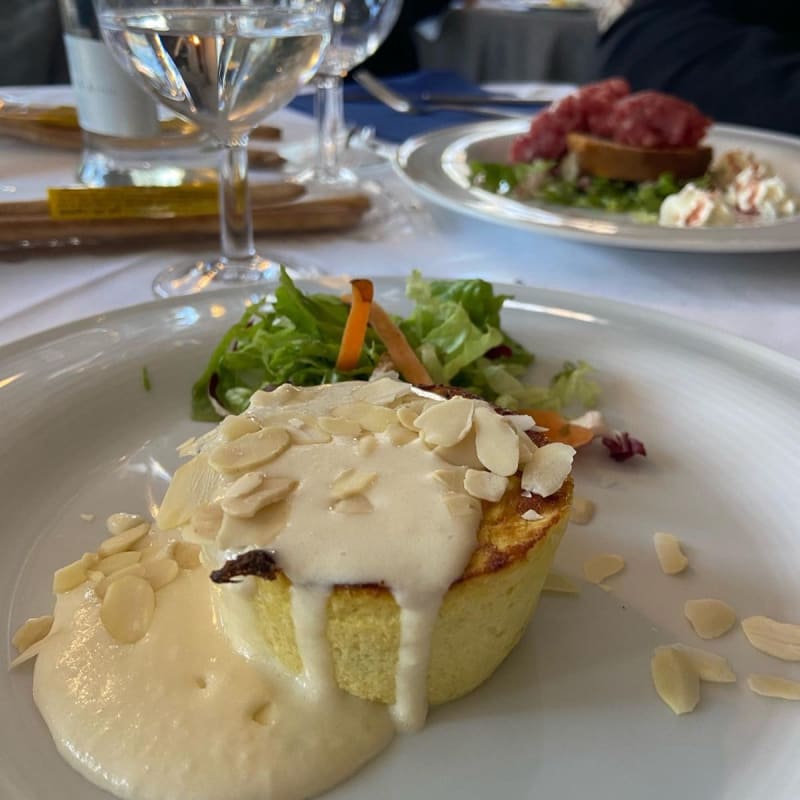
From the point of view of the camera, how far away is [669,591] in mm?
991

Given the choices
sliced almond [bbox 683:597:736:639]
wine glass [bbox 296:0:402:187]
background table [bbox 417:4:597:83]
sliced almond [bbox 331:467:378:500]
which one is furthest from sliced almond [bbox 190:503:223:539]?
background table [bbox 417:4:597:83]

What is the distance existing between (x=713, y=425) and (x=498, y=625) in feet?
1.94

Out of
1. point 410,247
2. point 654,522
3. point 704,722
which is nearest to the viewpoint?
point 704,722

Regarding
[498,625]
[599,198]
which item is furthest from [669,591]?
[599,198]

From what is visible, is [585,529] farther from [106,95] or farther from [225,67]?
[106,95]

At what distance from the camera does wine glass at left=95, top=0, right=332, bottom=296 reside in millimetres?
1446

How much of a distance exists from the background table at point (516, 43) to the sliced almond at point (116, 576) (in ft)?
20.2

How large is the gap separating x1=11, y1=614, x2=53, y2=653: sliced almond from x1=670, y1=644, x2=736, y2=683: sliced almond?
69 centimetres

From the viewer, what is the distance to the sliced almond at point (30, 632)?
2.86 feet

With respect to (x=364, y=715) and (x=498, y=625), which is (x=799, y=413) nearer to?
(x=498, y=625)

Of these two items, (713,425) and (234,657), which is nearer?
(234,657)

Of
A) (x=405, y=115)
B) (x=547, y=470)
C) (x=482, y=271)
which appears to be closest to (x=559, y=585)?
(x=547, y=470)

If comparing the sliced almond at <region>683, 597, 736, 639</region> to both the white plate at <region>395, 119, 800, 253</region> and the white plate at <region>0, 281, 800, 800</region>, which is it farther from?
the white plate at <region>395, 119, 800, 253</region>

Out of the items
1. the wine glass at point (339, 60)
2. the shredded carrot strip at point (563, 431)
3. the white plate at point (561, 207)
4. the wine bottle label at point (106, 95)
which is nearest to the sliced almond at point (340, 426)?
the shredded carrot strip at point (563, 431)
